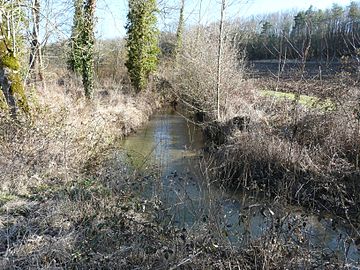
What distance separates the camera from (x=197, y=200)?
24.8ft

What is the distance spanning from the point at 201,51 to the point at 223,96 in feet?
8.93

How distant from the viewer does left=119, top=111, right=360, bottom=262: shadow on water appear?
457cm

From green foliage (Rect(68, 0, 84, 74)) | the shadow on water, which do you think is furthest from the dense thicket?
green foliage (Rect(68, 0, 84, 74))

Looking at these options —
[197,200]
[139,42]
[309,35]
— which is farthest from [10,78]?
[139,42]

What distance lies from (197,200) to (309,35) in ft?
15.9

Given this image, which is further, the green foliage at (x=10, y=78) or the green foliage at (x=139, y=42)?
the green foliage at (x=139, y=42)

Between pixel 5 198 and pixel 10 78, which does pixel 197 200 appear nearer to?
pixel 5 198

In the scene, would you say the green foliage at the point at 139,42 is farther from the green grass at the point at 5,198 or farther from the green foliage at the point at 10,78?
the green grass at the point at 5,198

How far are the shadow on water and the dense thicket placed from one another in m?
3.61

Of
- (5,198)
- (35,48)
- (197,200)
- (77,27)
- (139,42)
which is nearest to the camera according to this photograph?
(5,198)

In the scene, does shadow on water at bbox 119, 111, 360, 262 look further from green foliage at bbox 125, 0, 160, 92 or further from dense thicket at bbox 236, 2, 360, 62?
dense thicket at bbox 236, 2, 360, 62

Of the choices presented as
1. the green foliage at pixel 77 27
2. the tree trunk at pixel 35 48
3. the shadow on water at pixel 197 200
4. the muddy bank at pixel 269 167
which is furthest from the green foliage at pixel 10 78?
the muddy bank at pixel 269 167

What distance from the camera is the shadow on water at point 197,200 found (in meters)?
4.57

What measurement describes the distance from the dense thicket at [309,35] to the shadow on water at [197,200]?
361 centimetres
